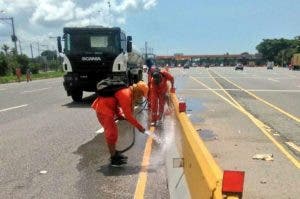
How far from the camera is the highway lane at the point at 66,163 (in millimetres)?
7309

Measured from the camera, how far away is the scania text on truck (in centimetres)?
2102

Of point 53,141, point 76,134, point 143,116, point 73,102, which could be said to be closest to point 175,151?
point 53,141

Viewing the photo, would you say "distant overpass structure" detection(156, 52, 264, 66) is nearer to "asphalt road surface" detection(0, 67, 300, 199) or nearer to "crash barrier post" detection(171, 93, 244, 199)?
"asphalt road surface" detection(0, 67, 300, 199)

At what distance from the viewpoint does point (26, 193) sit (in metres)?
7.18

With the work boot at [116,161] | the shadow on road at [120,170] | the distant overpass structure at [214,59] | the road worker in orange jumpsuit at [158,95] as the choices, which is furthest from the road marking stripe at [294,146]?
the distant overpass structure at [214,59]

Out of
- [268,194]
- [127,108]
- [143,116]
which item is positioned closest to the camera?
[268,194]

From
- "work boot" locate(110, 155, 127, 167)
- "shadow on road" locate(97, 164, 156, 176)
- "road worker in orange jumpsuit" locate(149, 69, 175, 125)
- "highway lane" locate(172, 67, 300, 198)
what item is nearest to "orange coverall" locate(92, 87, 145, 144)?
"work boot" locate(110, 155, 127, 167)

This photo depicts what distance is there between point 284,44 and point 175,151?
7580 inches

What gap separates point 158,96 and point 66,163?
5.10 meters

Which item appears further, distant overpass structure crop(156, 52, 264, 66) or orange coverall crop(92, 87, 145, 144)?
distant overpass structure crop(156, 52, 264, 66)

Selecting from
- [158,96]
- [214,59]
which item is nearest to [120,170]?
[158,96]

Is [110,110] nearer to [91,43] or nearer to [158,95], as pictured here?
[158,95]

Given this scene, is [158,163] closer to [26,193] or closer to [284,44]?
[26,193]

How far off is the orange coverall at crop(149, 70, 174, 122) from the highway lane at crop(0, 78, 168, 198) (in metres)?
0.77
